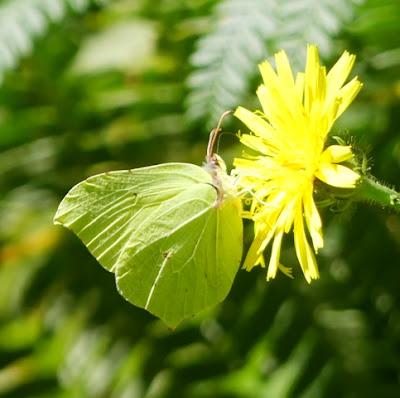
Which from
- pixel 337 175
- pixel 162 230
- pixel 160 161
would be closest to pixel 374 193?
pixel 337 175

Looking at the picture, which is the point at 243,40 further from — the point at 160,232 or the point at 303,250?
the point at 303,250

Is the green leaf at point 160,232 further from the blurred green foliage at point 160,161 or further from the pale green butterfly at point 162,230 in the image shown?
the blurred green foliage at point 160,161

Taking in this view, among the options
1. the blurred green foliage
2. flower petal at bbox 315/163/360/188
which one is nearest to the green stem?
flower petal at bbox 315/163/360/188

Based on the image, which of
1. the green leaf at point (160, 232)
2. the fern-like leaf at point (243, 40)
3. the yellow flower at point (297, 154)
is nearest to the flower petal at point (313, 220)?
the yellow flower at point (297, 154)

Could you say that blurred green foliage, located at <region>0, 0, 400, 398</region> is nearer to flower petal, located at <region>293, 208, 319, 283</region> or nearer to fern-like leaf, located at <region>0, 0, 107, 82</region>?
fern-like leaf, located at <region>0, 0, 107, 82</region>

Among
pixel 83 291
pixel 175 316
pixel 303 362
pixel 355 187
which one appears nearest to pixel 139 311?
pixel 83 291

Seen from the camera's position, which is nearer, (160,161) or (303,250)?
(303,250)

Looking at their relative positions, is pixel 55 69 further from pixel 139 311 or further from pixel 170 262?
pixel 170 262
